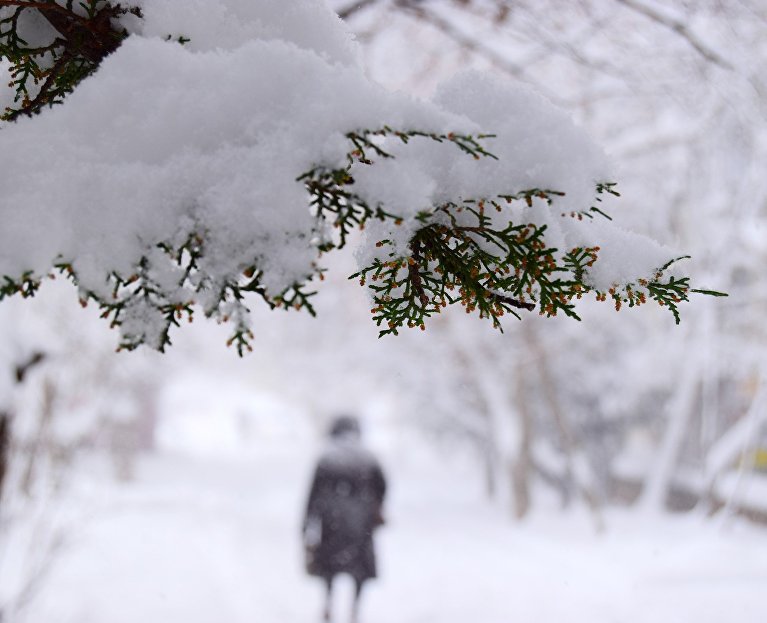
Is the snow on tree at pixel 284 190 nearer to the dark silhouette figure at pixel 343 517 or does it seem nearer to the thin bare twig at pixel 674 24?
the thin bare twig at pixel 674 24

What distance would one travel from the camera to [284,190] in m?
1.49

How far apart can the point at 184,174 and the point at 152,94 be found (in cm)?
25

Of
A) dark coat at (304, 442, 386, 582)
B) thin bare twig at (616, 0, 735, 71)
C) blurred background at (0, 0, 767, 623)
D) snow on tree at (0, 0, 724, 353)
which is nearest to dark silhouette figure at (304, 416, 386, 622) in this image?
dark coat at (304, 442, 386, 582)

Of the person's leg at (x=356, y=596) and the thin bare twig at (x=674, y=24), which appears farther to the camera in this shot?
the person's leg at (x=356, y=596)

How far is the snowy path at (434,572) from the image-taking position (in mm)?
7023

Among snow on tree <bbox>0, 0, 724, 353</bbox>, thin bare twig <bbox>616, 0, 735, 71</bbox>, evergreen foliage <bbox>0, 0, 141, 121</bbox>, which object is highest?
thin bare twig <bbox>616, 0, 735, 71</bbox>

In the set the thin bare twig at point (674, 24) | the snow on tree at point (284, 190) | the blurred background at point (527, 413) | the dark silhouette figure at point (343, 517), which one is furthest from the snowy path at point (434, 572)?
the snow on tree at point (284, 190)

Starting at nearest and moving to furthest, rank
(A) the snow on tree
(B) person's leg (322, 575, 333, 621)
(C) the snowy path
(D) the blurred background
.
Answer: (A) the snow on tree < (D) the blurred background < (B) person's leg (322, 575, 333, 621) < (C) the snowy path

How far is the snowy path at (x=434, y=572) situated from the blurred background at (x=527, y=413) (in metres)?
0.06

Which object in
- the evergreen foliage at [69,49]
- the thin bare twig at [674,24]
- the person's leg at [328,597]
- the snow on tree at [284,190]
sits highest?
the thin bare twig at [674,24]

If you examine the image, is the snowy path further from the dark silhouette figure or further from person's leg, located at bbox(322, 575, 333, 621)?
the dark silhouette figure

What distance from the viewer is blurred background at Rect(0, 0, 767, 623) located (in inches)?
217

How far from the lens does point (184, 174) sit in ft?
5.21

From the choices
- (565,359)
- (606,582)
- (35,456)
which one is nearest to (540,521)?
(565,359)
